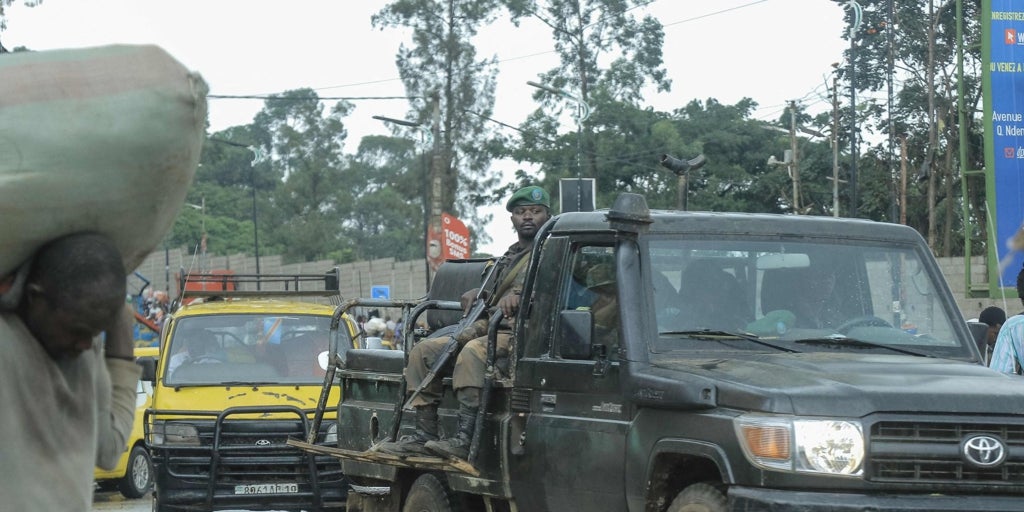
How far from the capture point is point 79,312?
9.18 feet

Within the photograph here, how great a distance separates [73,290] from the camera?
2781 mm

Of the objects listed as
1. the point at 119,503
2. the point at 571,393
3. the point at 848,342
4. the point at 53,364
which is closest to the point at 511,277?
the point at 571,393

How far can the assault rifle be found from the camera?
25.8 feet

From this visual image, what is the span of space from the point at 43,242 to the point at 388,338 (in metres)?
28.6

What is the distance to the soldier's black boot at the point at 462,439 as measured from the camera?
295 inches

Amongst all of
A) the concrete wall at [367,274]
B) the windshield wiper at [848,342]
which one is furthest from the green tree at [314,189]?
the windshield wiper at [848,342]

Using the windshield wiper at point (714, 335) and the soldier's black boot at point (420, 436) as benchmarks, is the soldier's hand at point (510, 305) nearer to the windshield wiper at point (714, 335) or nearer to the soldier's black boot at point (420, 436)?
the soldier's black boot at point (420, 436)

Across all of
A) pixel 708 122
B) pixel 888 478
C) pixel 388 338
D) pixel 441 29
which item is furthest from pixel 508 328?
pixel 708 122

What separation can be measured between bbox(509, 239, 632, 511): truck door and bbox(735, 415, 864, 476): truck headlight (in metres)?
0.97

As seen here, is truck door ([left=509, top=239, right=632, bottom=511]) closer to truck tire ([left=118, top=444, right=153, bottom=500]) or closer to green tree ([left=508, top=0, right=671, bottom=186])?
truck tire ([left=118, top=444, right=153, bottom=500])

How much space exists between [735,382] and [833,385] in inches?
15.8

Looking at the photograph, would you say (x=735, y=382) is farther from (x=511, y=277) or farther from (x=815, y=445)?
(x=511, y=277)

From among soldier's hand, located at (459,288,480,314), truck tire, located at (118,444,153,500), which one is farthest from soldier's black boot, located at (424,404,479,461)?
truck tire, located at (118,444,153,500)

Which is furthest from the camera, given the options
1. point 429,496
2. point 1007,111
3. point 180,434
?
point 1007,111
